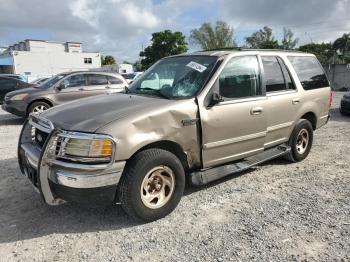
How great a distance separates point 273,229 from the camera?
3723mm

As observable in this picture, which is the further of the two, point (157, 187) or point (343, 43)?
point (343, 43)

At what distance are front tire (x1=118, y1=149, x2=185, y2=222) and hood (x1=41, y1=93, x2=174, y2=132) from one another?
0.50 meters

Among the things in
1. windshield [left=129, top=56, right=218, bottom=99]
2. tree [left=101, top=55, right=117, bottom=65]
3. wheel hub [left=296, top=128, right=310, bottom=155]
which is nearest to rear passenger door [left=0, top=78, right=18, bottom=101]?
windshield [left=129, top=56, right=218, bottom=99]

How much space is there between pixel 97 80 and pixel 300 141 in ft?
24.1

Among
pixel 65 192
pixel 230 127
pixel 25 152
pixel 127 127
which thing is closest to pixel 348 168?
pixel 230 127

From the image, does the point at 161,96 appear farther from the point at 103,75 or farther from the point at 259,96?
the point at 103,75

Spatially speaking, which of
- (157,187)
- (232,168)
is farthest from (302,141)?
(157,187)

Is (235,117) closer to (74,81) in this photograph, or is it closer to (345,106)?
(74,81)

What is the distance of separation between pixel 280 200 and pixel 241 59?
196 cm

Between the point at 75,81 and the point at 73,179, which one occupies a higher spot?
the point at 75,81

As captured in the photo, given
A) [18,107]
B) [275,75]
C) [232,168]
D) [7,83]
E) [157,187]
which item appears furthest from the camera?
[7,83]

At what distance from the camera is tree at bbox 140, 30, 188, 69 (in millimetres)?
55406

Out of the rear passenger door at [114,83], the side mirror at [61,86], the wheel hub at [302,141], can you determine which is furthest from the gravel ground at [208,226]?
the rear passenger door at [114,83]

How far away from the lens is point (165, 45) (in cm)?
5609
